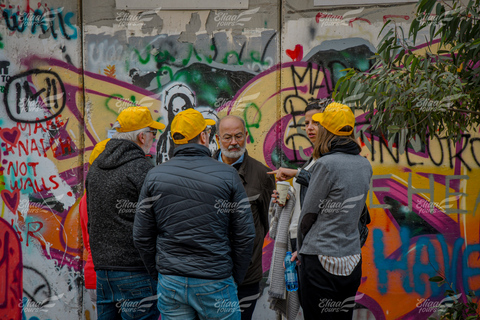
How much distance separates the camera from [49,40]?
5.45m

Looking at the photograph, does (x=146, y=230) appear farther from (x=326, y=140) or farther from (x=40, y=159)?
(x=40, y=159)

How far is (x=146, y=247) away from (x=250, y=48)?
286 centimetres

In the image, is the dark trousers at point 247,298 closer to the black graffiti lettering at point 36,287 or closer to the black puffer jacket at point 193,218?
the black puffer jacket at point 193,218

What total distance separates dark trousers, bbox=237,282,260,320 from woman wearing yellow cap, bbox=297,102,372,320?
52cm

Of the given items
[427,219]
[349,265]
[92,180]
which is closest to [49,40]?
[92,180]

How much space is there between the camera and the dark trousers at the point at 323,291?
11.3 feet

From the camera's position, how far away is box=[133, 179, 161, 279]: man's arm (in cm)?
317

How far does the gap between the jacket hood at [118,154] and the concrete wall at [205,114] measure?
6.23ft

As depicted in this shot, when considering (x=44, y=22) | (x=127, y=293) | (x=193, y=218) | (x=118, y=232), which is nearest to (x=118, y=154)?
(x=118, y=232)

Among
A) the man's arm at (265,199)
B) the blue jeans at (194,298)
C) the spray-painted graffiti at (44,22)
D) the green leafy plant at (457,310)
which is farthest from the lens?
the spray-painted graffiti at (44,22)

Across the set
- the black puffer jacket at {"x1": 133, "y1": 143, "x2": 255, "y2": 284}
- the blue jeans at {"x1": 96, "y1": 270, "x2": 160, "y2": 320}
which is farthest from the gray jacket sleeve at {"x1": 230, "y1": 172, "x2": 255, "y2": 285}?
the blue jeans at {"x1": 96, "y1": 270, "x2": 160, "y2": 320}

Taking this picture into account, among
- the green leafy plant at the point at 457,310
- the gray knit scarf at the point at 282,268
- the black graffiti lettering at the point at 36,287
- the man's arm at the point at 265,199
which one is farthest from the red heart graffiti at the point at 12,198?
the green leafy plant at the point at 457,310

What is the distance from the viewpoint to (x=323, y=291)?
347 cm

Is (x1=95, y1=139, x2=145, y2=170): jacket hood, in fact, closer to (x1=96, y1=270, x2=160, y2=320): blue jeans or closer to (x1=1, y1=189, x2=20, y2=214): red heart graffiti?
(x1=96, y1=270, x2=160, y2=320): blue jeans
